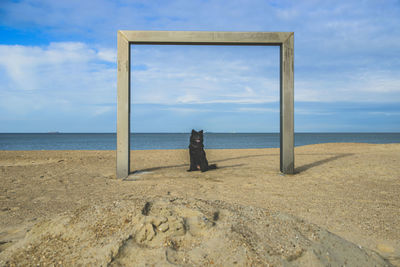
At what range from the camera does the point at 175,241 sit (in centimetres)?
196

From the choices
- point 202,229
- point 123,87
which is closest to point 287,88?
point 123,87

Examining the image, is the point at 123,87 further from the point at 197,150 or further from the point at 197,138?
the point at 197,150

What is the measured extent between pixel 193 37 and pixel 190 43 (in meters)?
0.15

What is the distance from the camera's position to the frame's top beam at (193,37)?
579 cm

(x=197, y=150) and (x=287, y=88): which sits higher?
(x=287, y=88)

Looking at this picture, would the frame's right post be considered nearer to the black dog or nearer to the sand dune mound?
the black dog

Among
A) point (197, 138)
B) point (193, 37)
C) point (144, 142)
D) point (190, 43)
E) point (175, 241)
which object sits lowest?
point (144, 142)

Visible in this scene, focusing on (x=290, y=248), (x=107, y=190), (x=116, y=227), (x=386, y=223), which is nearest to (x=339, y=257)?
(x=290, y=248)

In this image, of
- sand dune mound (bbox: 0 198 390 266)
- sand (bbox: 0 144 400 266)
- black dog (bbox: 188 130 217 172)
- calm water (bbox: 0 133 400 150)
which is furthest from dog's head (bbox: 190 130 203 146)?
calm water (bbox: 0 133 400 150)

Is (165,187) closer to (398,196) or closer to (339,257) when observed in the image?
(339,257)

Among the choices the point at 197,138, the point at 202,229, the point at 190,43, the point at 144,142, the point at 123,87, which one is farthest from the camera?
the point at 144,142

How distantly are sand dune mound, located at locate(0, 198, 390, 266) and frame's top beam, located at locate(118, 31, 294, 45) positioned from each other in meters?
4.37

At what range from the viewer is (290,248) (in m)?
1.99

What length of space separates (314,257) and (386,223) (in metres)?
1.69
